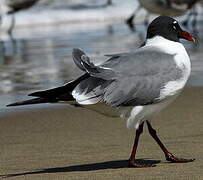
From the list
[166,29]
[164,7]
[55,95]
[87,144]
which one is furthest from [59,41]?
[55,95]

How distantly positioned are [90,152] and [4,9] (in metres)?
15.3

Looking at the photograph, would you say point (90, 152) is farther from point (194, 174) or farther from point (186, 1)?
point (186, 1)

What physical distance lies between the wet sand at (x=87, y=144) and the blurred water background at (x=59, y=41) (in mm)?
1046

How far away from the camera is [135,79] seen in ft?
16.4

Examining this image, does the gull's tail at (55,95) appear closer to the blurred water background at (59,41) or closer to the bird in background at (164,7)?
the blurred water background at (59,41)

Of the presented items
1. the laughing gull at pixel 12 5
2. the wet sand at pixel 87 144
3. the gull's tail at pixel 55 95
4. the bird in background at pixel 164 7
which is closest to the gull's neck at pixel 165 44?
the gull's tail at pixel 55 95

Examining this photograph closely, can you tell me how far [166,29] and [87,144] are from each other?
1.08 metres

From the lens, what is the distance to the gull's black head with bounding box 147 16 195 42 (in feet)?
17.2

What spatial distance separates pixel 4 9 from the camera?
2036 cm

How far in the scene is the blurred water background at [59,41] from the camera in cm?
958

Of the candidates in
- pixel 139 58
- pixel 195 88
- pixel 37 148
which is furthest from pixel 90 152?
pixel 195 88

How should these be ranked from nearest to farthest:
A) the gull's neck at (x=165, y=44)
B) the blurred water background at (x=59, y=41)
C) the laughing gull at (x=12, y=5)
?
1. the gull's neck at (x=165, y=44)
2. the blurred water background at (x=59, y=41)
3. the laughing gull at (x=12, y=5)

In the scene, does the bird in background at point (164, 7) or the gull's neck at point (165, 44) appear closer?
the gull's neck at point (165, 44)

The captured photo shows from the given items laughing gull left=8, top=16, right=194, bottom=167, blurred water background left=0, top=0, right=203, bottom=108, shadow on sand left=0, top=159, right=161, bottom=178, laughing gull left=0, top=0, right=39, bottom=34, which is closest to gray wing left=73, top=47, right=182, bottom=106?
laughing gull left=8, top=16, right=194, bottom=167
